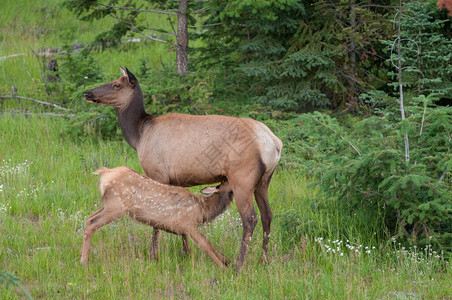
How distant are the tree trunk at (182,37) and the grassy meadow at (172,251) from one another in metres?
1.93

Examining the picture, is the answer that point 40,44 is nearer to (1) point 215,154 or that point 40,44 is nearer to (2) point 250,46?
(2) point 250,46

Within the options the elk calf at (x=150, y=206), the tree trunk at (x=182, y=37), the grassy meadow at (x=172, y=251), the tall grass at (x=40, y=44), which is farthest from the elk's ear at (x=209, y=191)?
the tall grass at (x=40, y=44)

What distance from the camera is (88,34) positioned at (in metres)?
17.0

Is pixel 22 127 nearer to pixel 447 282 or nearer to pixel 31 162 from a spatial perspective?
pixel 31 162

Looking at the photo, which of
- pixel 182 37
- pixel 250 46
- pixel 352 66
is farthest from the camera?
pixel 352 66

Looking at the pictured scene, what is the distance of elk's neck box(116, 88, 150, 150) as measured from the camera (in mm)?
6712

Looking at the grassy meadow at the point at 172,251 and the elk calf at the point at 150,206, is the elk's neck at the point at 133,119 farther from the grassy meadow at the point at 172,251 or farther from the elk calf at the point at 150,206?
the grassy meadow at the point at 172,251

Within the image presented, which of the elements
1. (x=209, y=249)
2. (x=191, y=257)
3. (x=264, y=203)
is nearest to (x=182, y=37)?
(x=264, y=203)

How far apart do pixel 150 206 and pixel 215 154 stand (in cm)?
88

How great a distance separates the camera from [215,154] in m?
5.92

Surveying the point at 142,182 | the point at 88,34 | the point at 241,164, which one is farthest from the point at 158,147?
the point at 88,34

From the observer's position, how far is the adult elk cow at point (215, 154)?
19.0 ft

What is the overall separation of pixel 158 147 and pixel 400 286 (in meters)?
2.95

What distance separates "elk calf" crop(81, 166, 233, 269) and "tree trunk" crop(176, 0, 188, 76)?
4.51 meters
